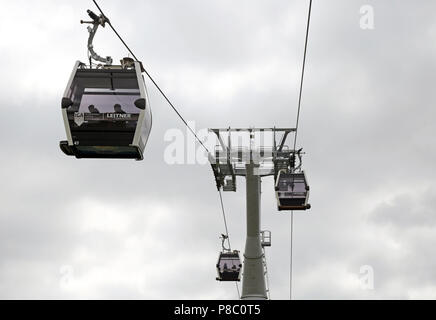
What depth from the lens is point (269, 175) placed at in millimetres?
24906

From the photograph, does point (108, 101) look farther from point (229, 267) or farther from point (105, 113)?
point (229, 267)

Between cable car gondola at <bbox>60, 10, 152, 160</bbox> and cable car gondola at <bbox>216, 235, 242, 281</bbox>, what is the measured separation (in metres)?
20.7

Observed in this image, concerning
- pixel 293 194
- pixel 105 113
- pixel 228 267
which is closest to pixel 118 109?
pixel 105 113

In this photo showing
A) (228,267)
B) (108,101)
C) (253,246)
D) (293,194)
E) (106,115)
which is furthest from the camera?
(228,267)

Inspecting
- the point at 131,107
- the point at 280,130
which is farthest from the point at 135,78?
the point at 280,130

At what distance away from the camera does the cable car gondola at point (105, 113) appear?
9.14 meters

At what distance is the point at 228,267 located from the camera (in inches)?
1169

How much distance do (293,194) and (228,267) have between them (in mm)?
9761

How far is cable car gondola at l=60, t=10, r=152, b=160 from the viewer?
914cm

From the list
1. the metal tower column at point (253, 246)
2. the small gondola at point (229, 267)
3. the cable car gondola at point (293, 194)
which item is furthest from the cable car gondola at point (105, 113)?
the small gondola at point (229, 267)
